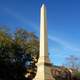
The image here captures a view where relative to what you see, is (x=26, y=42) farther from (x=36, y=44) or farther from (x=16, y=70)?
(x=16, y=70)

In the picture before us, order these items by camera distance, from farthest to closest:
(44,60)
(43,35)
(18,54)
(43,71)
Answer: (18,54) < (43,35) < (44,60) < (43,71)

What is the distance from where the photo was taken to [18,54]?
125 ft

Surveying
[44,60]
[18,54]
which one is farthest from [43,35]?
[18,54]

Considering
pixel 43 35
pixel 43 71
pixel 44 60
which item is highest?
pixel 43 35

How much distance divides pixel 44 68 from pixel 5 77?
1336 cm

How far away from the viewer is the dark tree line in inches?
1380

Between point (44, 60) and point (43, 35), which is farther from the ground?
point (43, 35)

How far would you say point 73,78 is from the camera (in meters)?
49.5

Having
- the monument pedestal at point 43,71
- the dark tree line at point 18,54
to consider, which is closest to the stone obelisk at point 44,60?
the monument pedestal at point 43,71

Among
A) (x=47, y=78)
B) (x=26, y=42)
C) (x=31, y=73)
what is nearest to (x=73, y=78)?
(x=31, y=73)

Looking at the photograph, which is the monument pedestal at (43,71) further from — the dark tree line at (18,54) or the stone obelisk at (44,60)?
the dark tree line at (18,54)

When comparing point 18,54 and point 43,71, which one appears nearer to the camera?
point 43,71

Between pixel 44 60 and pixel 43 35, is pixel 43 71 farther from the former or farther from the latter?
pixel 43 35

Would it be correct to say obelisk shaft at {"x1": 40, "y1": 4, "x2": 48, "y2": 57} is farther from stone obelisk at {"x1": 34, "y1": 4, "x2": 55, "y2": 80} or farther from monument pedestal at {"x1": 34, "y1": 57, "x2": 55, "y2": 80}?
monument pedestal at {"x1": 34, "y1": 57, "x2": 55, "y2": 80}
